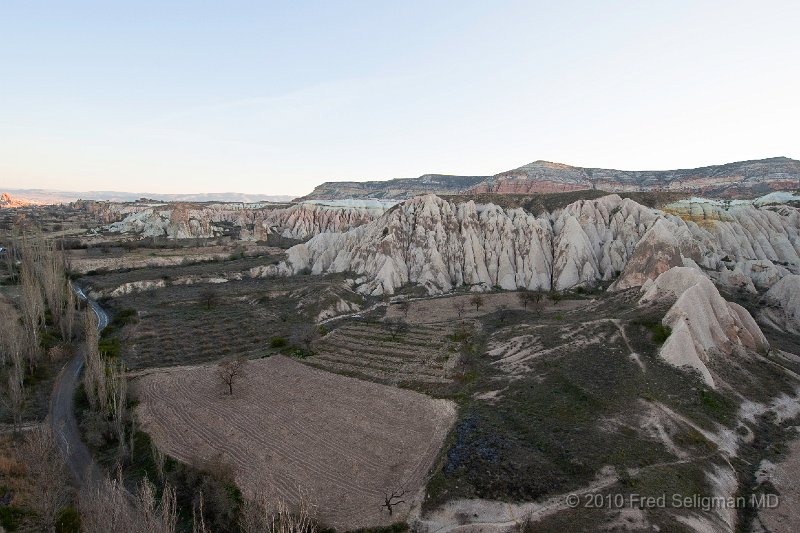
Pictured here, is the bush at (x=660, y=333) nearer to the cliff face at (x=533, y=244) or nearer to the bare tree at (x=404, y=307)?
the bare tree at (x=404, y=307)

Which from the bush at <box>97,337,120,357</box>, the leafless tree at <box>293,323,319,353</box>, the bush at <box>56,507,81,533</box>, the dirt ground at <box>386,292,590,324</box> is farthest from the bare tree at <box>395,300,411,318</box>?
the bush at <box>56,507,81,533</box>

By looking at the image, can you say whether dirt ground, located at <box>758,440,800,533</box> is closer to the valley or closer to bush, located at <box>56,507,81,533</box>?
the valley

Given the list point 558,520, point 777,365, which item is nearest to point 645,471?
point 558,520

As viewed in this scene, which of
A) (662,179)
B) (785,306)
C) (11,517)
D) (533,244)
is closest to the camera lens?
(11,517)

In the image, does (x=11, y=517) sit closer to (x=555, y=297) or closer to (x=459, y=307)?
(x=459, y=307)

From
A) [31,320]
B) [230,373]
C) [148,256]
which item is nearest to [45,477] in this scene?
[230,373]

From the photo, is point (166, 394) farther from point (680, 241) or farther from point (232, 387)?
point (680, 241)
